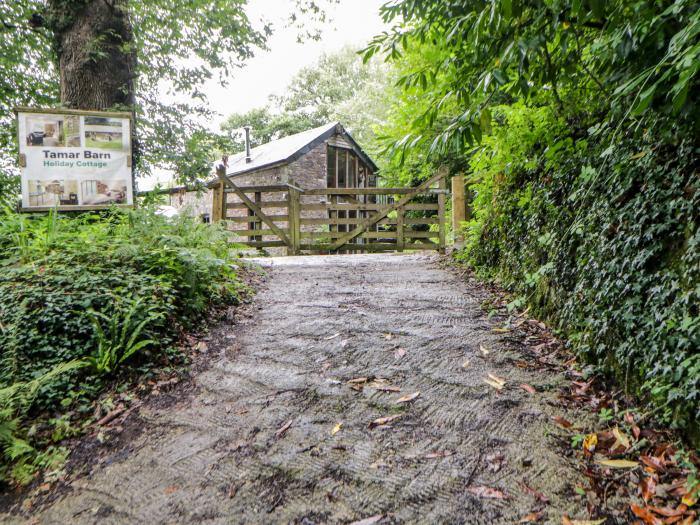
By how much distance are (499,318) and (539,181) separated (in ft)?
4.51

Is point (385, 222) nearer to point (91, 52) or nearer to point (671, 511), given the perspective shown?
point (91, 52)

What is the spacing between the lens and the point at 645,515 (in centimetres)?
176

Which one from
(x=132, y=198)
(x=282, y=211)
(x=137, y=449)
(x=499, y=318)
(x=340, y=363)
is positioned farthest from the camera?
(x=282, y=211)

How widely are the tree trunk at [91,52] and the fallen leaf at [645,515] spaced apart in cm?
628

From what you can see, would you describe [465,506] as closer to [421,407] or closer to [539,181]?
[421,407]

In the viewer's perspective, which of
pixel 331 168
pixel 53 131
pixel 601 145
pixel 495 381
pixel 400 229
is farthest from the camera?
pixel 331 168

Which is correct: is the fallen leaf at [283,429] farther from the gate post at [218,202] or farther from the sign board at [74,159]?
the gate post at [218,202]

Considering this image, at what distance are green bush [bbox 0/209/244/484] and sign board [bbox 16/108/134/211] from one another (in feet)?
0.75

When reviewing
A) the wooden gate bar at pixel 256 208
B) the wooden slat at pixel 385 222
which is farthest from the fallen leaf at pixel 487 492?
the wooden gate bar at pixel 256 208

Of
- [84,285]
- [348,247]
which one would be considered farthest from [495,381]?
[348,247]

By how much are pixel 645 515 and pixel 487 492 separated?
608 millimetres

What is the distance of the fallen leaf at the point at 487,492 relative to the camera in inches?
75.0

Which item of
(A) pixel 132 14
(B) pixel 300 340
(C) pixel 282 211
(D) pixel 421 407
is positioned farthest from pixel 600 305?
(C) pixel 282 211

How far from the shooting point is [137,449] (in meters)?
2.51
